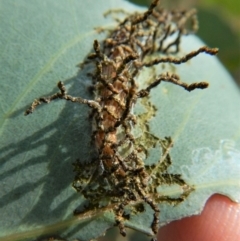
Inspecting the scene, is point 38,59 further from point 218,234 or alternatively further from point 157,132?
point 218,234

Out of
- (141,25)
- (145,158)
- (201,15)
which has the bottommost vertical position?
(145,158)

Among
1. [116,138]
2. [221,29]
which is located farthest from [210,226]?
[221,29]

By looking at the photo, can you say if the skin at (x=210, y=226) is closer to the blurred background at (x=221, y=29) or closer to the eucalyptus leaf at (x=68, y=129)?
the eucalyptus leaf at (x=68, y=129)

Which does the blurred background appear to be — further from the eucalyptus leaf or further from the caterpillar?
the caterpillar

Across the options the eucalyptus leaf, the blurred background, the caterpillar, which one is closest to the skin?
the eucalyptus leaf

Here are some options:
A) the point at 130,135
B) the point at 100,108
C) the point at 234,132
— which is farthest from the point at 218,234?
the point at 100,108

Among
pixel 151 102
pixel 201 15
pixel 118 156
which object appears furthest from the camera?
pixel 201 15
